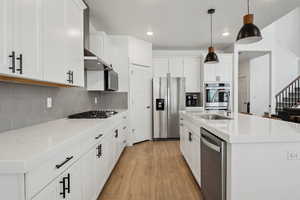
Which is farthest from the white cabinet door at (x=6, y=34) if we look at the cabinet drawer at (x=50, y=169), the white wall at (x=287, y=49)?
the white wall at (x=287, y=49)

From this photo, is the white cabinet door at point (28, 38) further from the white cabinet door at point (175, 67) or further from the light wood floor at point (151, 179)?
the white cabinet door at point (175, 67)

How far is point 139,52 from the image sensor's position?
4.64 m

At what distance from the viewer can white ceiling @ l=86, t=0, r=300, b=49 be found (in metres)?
2.99

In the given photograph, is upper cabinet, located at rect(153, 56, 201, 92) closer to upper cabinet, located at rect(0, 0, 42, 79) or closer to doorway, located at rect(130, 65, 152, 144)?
doorway, located at rect(130, 65, 152, 144)

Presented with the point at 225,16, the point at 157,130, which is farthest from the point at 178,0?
the point at 157,130

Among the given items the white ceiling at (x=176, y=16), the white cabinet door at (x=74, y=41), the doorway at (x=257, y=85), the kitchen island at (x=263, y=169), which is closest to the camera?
the kitchen island at (x=263, y=169)

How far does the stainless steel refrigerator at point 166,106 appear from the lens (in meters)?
4.96

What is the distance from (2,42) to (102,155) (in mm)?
1504

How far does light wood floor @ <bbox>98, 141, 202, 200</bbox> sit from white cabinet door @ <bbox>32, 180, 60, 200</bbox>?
3.99 ft

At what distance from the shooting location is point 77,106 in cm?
295

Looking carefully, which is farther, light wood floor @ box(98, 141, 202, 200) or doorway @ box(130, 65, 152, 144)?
doorway @ box(130, 65, 152, 144)

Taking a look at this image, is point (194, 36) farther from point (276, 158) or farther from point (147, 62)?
point (276, 158)

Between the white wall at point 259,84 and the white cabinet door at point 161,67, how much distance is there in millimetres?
4740

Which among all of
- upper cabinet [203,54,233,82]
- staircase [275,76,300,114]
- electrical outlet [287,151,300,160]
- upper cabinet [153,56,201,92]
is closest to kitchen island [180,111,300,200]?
electrical outlet [287,151,300,160]
